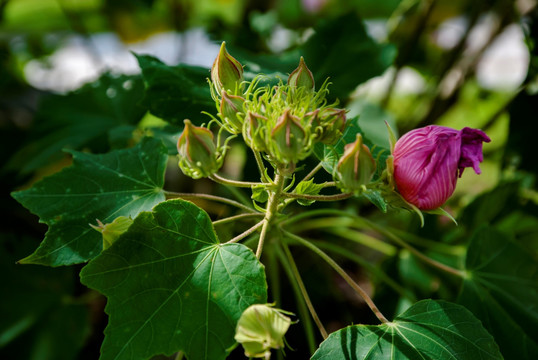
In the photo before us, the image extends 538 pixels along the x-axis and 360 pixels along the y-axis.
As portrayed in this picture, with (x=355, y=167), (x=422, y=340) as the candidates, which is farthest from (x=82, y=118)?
(x=422, y=340)

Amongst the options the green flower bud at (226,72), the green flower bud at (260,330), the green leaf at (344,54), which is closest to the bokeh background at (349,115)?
the green leaf at (344,54)

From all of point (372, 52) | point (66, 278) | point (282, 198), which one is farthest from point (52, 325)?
point (372, 52)

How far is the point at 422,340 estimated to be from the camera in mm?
675

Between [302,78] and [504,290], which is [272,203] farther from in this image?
[504,290]

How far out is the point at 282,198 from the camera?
2.44ft

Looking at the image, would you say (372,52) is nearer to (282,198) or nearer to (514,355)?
(282,198)

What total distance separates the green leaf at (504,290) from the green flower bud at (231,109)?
1.98 feet

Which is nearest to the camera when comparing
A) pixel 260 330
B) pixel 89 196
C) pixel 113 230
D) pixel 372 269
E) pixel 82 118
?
pixel 260 330

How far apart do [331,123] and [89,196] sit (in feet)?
1.53

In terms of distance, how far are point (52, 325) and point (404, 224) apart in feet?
4.10

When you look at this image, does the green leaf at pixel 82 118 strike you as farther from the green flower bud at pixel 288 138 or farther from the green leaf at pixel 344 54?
the green flower bud at pixel 288 138

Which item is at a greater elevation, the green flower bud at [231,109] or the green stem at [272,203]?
the green flower bud at [231,109]

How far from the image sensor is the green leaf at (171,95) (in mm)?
926

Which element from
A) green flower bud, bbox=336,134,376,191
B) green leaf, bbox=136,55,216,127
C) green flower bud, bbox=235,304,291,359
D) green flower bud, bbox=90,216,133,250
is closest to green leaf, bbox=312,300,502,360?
green flower bud, bbox=235,304,291,359
